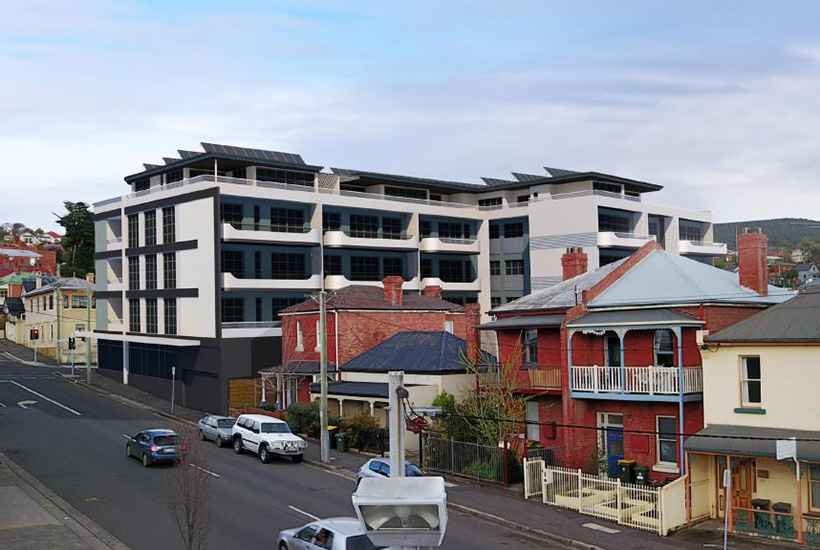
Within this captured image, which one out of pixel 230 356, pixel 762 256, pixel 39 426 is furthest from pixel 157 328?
pixel 762 256

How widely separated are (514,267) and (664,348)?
1675 inches

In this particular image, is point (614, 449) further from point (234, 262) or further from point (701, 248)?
point (701, 248)

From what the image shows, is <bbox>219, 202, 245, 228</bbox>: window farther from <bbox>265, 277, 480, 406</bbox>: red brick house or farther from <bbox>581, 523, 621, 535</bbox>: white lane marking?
<bbox>581, 523, 621, 535</bbox>: white lane marking

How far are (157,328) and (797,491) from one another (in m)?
45.7

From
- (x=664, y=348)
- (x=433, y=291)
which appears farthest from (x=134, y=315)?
(x=664, y=348)

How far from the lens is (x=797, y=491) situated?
79.5ft

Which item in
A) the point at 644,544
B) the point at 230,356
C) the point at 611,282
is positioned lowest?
the point at 644,544

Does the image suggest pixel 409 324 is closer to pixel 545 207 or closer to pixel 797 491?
pixel 545 207

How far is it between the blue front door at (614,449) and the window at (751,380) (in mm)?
5925

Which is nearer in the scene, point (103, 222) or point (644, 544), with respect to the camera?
point (644, 544)

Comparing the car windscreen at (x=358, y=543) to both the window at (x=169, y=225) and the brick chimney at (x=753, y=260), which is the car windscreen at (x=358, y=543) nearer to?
the brick chimney at (x=753, y=260)

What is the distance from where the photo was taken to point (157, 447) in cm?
3403

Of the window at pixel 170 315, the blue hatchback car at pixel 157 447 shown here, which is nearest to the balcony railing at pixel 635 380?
the blue hatchback car at pixel 157 447

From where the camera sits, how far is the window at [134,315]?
2484 inches
